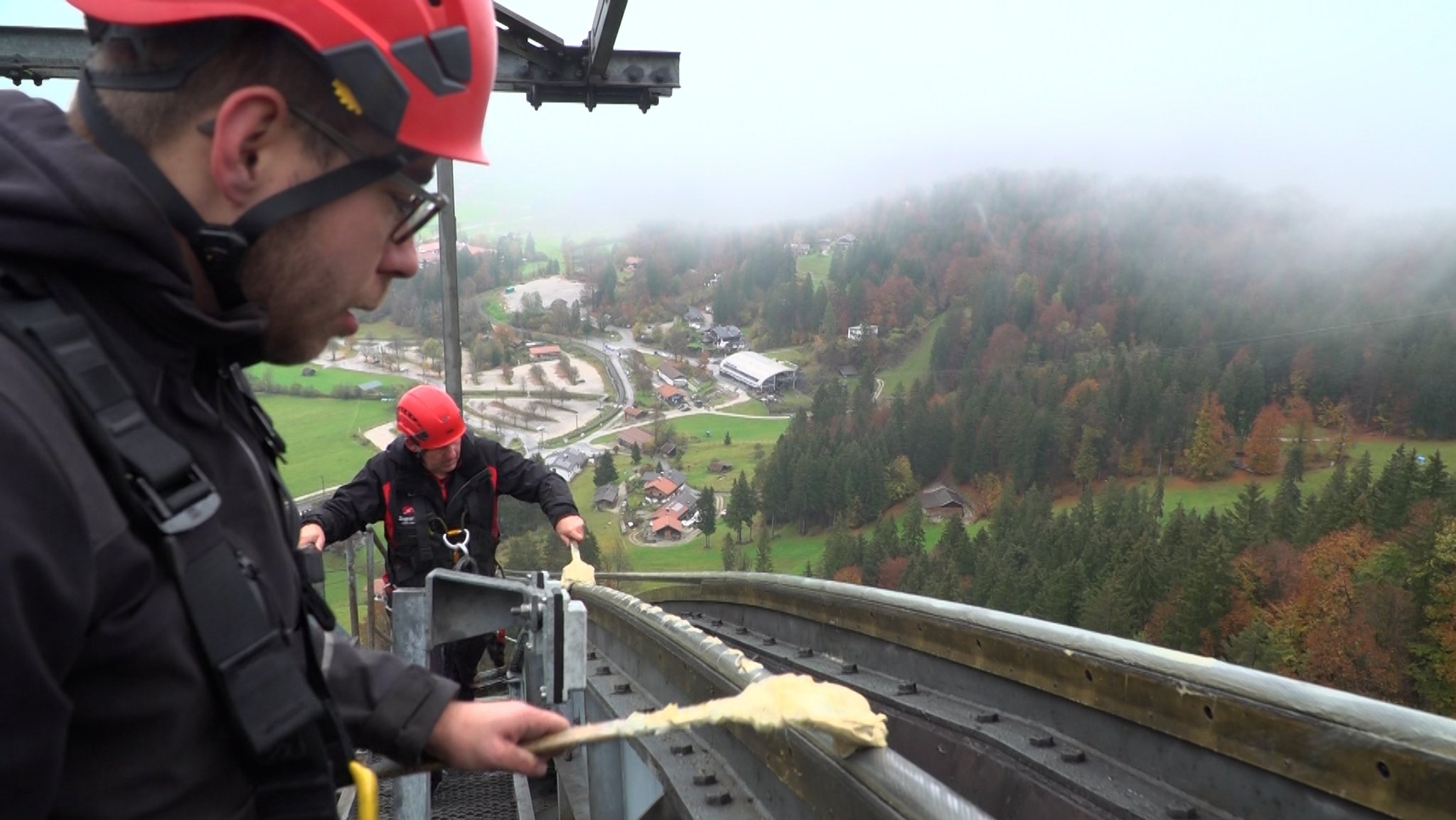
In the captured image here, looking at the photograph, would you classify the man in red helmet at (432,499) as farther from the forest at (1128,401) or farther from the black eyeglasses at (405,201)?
the forest at (1128,401)

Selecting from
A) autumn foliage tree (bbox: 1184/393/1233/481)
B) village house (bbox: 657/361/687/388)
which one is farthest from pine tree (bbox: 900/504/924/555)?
village house (bbox: 657/361/687/388)

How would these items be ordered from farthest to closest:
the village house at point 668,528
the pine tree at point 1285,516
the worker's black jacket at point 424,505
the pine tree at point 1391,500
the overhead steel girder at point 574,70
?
the village house at point 668,528
the pine tree at point 1285,516
the pine tree at point 1391,500
the overhead steel girder at point 574,70
the worker's black jacket at point 424,505

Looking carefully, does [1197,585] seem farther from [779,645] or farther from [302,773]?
[302,773]

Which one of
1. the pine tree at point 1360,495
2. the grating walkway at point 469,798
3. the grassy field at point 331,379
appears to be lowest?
the pine tree at point 1360,495

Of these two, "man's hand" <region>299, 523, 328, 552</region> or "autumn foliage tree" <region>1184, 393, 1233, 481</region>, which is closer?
"man's hand" <region>299, 523, 328, 552</region>

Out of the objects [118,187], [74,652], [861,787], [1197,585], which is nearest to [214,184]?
[118,187]

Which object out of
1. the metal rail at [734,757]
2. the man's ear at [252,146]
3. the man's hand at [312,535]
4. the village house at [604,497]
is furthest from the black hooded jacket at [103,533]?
the village house at [604,497]

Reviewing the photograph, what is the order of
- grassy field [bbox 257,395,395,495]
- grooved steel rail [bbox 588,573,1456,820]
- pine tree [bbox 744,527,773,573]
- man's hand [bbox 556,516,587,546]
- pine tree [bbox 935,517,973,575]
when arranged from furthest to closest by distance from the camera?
pine tree [bbox 744,527,773,573] → pine tree [bbox 935,517,973,575] → grassy field [bbox 257,395,395,495] → man's hand [bbox 556,516,587,546] → grooved steel rail [bbox 588,573,1456,820]

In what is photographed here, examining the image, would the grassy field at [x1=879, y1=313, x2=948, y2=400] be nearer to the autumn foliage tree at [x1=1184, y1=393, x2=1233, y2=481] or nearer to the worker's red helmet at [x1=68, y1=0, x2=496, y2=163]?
the autumn foliage tree at [x1=1184, y1=393, x2=1233, y2=481]
